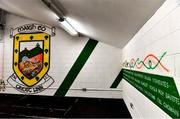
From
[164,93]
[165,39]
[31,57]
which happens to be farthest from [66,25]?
[164,93]

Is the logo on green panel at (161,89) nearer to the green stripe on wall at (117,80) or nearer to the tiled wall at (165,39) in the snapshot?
the tiled wall at (165,39)

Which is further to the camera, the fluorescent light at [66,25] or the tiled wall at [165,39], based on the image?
the fluorescent light at [66,25]

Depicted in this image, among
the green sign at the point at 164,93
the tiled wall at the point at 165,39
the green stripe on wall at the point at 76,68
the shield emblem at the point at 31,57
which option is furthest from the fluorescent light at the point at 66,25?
the green sign at the point at 164,93

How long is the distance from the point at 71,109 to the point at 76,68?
1734 millimetres

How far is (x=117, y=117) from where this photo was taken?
448 cm

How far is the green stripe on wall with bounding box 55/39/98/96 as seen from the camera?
255 inches

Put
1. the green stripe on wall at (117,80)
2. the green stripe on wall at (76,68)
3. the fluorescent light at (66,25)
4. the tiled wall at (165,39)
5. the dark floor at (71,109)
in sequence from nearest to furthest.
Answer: the tiled wall at (165,39) < the fluorescent light at (66,25) < the dark floor at (71,109) < the green stripe on wall at (117,80) < the green stripe on wall at (76,68)

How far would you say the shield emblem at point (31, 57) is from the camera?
6762 mm

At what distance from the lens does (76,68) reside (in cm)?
655

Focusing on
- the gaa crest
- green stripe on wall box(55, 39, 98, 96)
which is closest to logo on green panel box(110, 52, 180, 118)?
green stripe on wall box(55, 39, 98, 96)

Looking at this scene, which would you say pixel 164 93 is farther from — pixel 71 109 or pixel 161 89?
pixel 71 109

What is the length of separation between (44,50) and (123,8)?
4.89 metres

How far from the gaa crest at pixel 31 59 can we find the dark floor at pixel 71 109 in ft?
1.80

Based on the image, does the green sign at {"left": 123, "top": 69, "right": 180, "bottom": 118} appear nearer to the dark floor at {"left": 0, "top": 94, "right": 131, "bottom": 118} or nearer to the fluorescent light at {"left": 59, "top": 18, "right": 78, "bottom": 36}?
the dark floor at {"left": 0, "top": 94, "right": 131, "bottom": 118}
